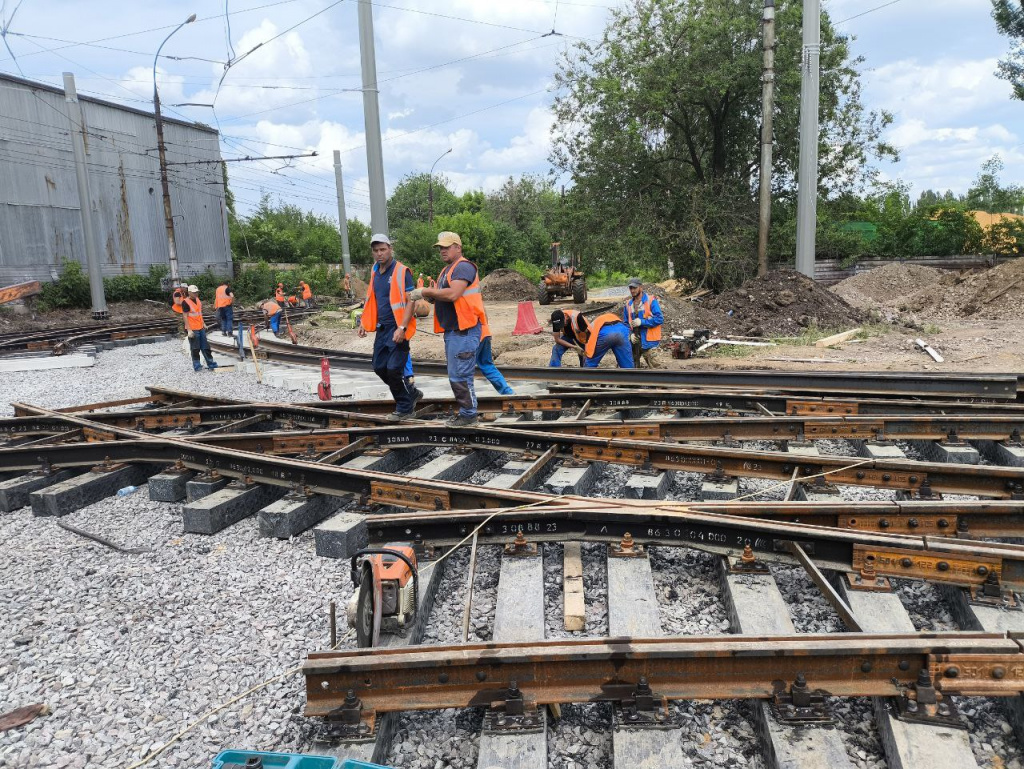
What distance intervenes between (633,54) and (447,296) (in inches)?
772

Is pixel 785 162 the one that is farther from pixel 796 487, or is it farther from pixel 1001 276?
pixel 796 487

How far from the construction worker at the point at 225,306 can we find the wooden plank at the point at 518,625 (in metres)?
16.3

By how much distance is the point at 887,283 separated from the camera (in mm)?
22094

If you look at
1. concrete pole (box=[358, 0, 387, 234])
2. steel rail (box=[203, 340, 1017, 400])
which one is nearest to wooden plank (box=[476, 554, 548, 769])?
steel rail (box=[203, 340, 1017, 400])

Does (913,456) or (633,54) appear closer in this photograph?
(913,456)

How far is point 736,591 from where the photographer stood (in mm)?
3068

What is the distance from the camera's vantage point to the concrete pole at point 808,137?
1555cm

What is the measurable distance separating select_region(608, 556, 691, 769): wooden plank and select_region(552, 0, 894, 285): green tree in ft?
65.8

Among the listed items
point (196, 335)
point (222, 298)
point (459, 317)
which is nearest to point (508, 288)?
point (222, 298)

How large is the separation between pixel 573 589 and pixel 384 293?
3.93m

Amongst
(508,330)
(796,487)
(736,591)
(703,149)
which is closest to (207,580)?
(736,591)

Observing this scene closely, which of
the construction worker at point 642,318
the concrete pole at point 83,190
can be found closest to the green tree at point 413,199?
the concrete pole at point 83,190

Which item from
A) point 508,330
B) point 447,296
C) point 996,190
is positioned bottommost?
point 508,330

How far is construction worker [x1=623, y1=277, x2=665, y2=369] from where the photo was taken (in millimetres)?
10197
